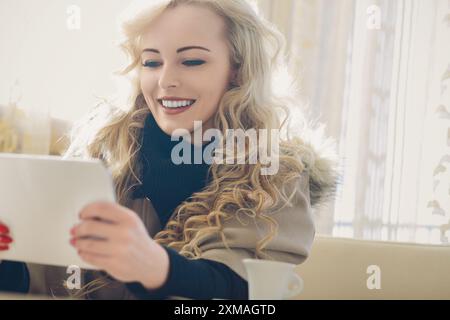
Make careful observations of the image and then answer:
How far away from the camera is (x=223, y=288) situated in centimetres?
84

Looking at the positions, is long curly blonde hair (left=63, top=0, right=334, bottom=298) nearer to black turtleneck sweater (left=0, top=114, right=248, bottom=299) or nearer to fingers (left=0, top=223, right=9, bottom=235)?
black turtleneck sweater (left=0, top=114, right=248, bottom=299)

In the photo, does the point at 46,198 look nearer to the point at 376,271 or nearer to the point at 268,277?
the point at 268,277

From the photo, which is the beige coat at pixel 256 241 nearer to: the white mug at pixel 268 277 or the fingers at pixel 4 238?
the white mug at pixel 268 277

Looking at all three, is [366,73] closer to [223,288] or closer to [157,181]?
[157,181]

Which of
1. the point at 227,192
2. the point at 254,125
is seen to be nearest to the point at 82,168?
the point at 227,192

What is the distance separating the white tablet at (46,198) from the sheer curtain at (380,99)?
187 centimetres

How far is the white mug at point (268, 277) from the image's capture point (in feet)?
2.19

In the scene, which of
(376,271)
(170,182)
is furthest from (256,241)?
(376,271)

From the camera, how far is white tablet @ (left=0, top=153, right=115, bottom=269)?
2.09ft

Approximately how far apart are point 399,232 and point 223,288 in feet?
6.41

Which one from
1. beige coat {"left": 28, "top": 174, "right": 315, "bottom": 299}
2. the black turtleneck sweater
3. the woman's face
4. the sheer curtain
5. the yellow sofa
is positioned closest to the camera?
the black turtleneck sweater

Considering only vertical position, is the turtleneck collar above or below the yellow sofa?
above

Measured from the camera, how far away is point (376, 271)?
136cm

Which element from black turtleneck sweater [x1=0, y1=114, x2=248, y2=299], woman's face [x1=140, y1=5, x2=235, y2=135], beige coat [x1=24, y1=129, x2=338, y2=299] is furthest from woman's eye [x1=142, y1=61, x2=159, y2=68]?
beige coat [x1=24, y1=129, x2=338, y2=299]
